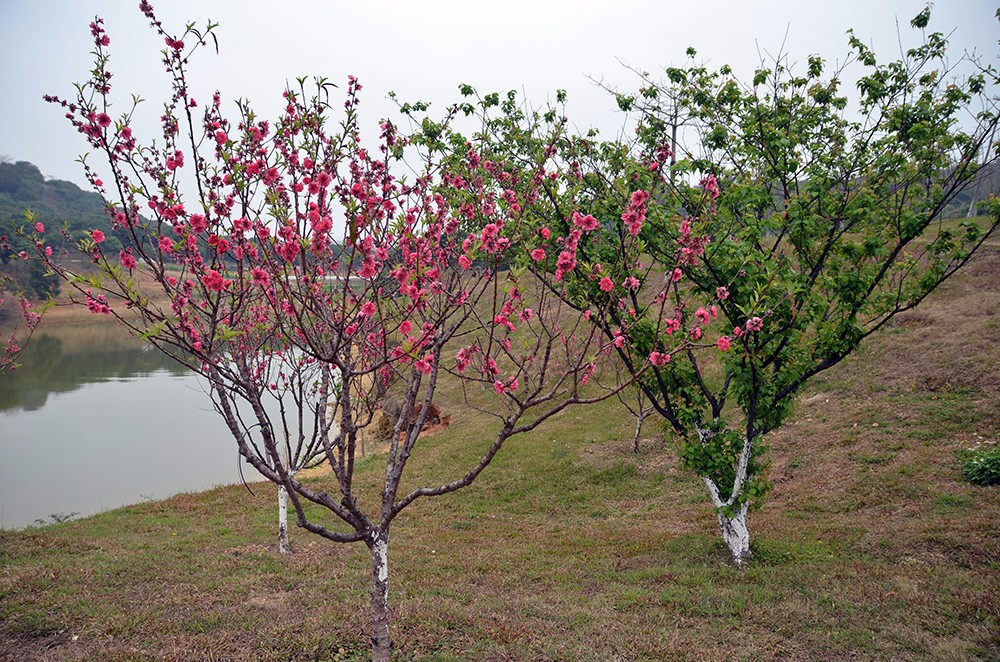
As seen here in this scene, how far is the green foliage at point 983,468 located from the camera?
911cm

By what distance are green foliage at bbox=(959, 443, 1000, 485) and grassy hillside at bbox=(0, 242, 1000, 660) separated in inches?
11.6

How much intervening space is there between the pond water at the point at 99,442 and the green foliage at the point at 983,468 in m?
12.4

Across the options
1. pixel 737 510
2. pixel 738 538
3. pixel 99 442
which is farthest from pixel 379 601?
pixel 99 442

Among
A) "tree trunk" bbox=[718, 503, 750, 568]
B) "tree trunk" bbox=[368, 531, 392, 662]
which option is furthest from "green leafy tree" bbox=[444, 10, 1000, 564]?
"tree trunk" bbox=[368, 531, 392, 662]

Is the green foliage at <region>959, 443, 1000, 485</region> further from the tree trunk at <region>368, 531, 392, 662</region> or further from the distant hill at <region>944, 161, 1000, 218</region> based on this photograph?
the tree trunk at <region>368, 531, 392, 662</region>

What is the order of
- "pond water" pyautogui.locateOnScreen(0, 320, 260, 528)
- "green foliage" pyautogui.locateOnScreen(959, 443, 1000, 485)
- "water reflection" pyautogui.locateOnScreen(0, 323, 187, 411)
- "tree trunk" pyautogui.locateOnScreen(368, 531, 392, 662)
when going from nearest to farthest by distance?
"tree trunk" pyautogui.locateOnScreen(368, 531, 392, 662) < "green foliage" pyautogui.locateOnScreen(959, 443, 1000, 485) < "pond water" pyautogui.locateOnScreen(0, 320, 260, 528) < "water reflection" pyautogui.locateOnScreen(0, 323, 187, 411)

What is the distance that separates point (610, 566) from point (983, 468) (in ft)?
21.2

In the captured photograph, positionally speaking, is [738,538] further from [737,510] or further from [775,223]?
[775,223]

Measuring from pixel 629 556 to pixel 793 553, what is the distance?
7.26ft

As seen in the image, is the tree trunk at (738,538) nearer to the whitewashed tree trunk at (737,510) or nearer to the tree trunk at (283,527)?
the whitewashed tree trunk at (737,510)

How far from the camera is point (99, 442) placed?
68.3ft

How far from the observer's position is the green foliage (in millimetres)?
9109

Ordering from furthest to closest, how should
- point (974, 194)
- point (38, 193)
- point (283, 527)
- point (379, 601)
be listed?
point (38, 193), point (974, 194), point (283, 527), point (379, 601)

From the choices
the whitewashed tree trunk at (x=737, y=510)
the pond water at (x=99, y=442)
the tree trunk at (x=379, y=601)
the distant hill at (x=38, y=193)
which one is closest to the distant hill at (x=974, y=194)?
the whitewashed tree trunk at (x=737, y=510)
